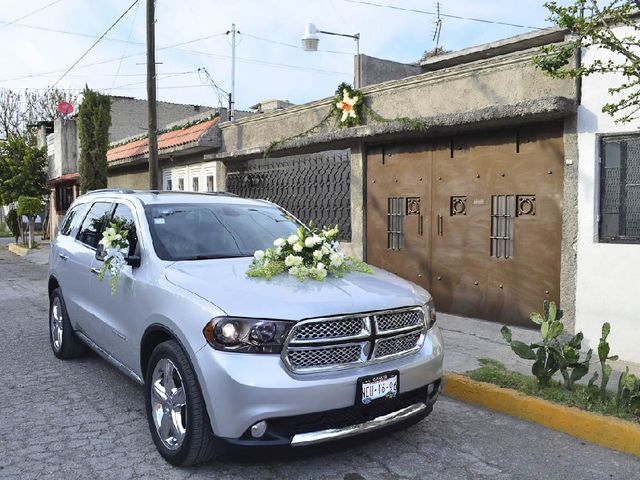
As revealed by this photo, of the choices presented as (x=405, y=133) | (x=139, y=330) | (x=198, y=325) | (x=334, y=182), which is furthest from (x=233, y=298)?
(x=334, y=182)

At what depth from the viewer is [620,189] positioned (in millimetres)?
6297

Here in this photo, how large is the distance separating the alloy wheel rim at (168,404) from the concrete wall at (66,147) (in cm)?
2353

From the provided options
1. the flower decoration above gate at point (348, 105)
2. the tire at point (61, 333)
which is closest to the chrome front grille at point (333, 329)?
the tire at point (61, 333)

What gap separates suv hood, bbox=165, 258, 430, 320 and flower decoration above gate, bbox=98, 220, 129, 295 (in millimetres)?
613

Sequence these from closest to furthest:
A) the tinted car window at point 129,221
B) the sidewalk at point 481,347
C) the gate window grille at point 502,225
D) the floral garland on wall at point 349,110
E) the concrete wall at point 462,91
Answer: the tinted car window at point 129,221 → the sidewalk at point 481,347 → the concrete wall at point 462,91 → the gate window grille at point 502,225 → the floral garland on wall at point 349,110

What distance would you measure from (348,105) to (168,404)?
6.54m

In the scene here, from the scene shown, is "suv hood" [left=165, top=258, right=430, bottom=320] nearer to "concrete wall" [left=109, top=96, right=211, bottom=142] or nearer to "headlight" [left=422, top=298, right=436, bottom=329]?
"headlight" [left=422, top=298, right=436, bottom=329]

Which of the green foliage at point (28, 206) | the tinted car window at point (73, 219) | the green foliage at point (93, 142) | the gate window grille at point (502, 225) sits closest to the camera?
the tinted car window at point (73, 219)

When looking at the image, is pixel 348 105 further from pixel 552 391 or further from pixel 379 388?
pixel 379 388

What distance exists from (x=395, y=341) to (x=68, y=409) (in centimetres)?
276

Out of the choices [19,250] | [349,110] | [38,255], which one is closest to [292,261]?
[349,110]

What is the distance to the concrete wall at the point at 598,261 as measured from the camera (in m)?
6.16

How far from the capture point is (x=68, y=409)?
464 cm

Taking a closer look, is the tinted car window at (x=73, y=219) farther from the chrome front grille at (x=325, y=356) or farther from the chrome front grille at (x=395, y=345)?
the chrome front grille at (x=395, y=345)
